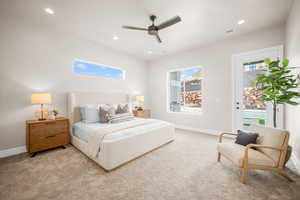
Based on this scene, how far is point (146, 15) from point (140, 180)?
3.15m

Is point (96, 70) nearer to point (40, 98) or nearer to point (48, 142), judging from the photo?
point (40, 98)

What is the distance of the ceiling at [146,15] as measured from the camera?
2248 millimetres

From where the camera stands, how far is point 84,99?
354cm

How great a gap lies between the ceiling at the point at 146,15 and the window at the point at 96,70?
82cm

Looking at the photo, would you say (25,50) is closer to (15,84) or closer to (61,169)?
(15,84)

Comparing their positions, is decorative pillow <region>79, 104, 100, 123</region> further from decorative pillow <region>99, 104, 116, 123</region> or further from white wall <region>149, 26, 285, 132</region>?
white wall <region>149, 26, 285, 132</region>

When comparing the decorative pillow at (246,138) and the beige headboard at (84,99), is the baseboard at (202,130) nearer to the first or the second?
the decorative pillow at (246,138)

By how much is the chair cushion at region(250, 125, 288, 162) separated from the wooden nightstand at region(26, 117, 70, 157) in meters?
4.03

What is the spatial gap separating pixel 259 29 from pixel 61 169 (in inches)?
217

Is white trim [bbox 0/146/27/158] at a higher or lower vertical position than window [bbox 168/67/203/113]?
lower

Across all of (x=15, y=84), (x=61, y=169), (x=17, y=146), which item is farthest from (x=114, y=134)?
(x=15, y=84)

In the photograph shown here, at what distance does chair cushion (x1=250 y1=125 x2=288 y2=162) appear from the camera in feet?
5.41

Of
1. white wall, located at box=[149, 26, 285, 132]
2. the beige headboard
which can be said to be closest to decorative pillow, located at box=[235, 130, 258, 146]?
white wall, located at box=[149, 26, 285, 132]

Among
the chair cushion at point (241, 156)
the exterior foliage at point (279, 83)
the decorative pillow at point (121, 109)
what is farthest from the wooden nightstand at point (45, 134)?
the exterior foliage at point (279, 83)
